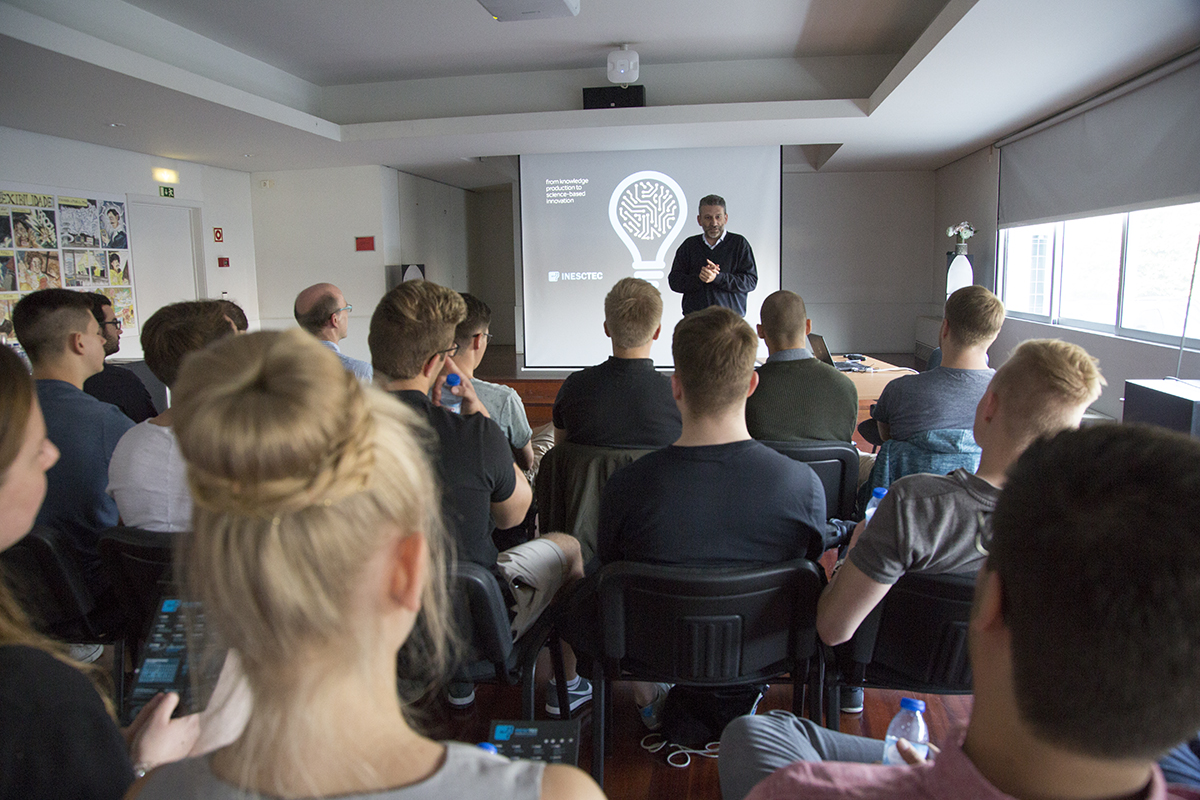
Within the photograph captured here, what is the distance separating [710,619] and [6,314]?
20.1 ft

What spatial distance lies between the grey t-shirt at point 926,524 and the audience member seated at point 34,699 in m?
1.29

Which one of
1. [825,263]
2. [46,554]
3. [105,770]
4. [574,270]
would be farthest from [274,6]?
[825,263]

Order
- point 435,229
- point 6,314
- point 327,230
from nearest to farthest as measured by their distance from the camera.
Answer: point 6,314
point 327,230
point 435,229

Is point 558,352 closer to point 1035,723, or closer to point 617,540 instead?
point 617,540

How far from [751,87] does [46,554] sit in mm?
6146

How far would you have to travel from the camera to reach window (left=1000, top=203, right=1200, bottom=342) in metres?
4.60

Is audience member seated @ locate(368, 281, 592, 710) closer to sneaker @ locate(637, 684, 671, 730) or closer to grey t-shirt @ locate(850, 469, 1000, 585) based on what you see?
sneaker @ locate(637, 684, 671, 730)

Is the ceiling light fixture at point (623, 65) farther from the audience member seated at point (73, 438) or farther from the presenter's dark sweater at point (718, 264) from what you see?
the audience member seated at point (73, 438)

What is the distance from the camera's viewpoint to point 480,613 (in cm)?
168

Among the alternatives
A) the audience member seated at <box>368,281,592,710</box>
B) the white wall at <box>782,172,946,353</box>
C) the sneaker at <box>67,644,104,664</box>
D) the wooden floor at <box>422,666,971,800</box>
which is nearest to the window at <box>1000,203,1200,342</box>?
the white wall at <box>782,172,946,353</box>

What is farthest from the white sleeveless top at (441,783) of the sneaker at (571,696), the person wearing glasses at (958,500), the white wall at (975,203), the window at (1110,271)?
the white wall at (975,203)

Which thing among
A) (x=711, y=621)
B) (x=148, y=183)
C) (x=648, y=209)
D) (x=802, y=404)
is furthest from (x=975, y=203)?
(x=148, y=183)

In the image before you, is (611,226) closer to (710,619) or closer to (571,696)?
(571,696)

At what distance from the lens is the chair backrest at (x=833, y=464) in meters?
2.42
